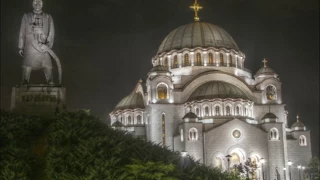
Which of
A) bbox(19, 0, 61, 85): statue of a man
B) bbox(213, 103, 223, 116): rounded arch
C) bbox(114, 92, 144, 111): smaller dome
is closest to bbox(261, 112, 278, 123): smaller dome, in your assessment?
bbox(213, 103, 223, 116): rounded arch

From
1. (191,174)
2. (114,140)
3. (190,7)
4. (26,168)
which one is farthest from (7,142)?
(190,7)

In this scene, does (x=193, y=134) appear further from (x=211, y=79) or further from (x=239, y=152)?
(x=211, y=79)

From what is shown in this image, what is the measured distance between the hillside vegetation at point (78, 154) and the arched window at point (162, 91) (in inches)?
1167

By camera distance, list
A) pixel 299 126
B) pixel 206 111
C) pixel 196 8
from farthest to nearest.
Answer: pixel 196 8 → pixel 299 126 → pixel 206 111

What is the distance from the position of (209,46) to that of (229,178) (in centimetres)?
3506

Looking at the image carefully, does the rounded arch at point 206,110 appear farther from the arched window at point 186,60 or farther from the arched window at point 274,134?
the arched window at point 186,60

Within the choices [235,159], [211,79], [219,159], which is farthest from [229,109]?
[211,79]

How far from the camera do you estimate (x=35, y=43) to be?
23.3 m

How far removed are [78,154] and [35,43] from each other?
680 centimetres

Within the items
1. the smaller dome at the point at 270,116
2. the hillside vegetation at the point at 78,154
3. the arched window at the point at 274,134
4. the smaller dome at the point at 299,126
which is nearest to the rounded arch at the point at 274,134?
the arched window at the point at 274,134

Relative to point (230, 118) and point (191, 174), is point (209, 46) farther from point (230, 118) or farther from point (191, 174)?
point (191, 174)

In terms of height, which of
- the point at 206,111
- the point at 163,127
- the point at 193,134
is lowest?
the point at 193,134

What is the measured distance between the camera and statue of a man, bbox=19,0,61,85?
23219mm

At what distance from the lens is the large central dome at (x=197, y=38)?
2228 inches
